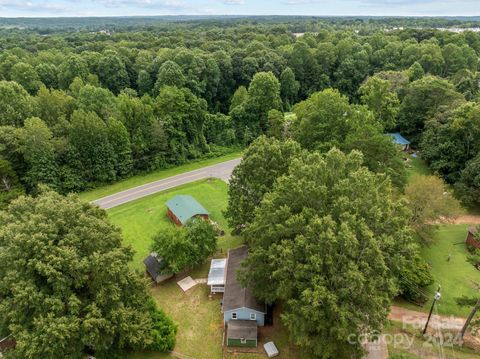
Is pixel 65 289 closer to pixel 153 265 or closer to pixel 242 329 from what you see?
pixel 153 265

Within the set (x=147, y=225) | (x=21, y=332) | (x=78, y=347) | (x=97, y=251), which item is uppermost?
(x=97, y=251)

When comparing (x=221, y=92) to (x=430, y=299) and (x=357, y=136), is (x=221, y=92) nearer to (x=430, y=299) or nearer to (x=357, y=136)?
(x=357, y=136)

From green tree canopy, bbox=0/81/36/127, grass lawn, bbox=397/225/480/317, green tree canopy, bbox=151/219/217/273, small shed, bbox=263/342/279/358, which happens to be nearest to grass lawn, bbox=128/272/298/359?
small shed, bbox=263/342/279/358

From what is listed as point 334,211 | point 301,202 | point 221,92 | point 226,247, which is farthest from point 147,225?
point 221,92

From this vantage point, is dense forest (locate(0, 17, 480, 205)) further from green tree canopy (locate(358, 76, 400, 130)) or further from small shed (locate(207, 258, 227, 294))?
small shed (locate(207, 258, 227, 294))

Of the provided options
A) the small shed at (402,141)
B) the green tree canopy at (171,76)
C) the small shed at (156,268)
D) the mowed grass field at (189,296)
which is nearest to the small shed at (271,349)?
the mowed grass field at (189,296)

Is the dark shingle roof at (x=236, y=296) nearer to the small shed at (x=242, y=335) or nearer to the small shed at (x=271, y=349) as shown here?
the small shed at (x=242, y=335)
